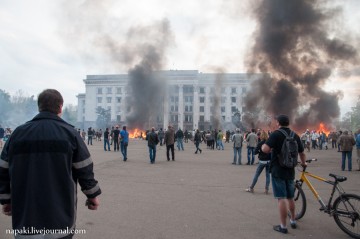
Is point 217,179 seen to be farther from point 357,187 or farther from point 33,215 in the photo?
point 33,215

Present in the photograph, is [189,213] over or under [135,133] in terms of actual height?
under

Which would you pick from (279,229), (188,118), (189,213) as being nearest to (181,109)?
(188,118)

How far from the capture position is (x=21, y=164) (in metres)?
2.13

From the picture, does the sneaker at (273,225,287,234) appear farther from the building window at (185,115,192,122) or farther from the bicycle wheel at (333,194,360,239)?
the building window at (185,115,192,122)

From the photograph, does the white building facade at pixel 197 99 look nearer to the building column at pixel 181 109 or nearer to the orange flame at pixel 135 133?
the building column at pixel 181 109

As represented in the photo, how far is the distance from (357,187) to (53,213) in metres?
8.43

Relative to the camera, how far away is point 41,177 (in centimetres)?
213

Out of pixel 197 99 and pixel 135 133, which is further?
pixel 197 99

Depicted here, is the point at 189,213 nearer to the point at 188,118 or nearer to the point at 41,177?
the point at 41,177

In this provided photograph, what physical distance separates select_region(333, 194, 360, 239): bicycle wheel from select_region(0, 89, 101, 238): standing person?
399 cm

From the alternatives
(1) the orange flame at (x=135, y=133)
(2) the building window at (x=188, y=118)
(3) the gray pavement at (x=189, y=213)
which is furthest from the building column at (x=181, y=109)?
(3) the gray pavement at (x=189, y=213)

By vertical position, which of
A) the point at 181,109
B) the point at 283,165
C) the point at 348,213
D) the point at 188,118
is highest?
the point at 181,109

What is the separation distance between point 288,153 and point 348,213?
1294mm

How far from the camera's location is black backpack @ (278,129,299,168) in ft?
14.0
